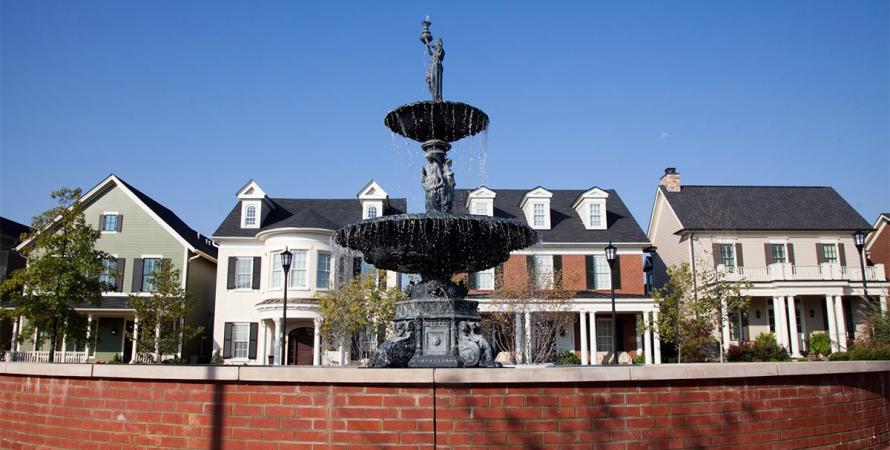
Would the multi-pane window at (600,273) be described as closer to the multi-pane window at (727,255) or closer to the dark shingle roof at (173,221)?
the multi-pane window at (727,255)

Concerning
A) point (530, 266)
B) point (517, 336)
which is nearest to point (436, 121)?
point (517, 336)

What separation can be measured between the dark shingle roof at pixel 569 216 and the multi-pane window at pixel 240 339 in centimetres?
1227

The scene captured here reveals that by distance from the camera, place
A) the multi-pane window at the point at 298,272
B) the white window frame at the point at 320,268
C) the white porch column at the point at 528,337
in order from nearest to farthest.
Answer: the white porch column at the point at 528,337, the multi-pane window at the point at 298,272, the white window frame at the point at 320,268

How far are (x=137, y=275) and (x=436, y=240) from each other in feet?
91.6

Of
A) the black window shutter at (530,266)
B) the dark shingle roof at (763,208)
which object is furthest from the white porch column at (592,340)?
the dark shingle roof at (763,208)

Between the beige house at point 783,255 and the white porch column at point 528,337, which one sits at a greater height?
the beige house at point 783,255

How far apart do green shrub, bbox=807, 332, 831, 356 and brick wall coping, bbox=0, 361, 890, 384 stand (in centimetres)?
3041

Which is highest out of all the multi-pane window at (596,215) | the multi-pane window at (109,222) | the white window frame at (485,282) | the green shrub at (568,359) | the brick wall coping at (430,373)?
the multi-pane window at (596,215)

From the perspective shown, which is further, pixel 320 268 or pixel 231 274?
pixel 231 274

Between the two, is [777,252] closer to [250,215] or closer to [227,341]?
[250,215]

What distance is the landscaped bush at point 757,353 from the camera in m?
28.2

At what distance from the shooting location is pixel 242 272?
32.2 metres

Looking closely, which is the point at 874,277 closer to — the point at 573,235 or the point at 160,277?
the point at 573,235

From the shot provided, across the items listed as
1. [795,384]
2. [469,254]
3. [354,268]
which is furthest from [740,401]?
[354,268]
